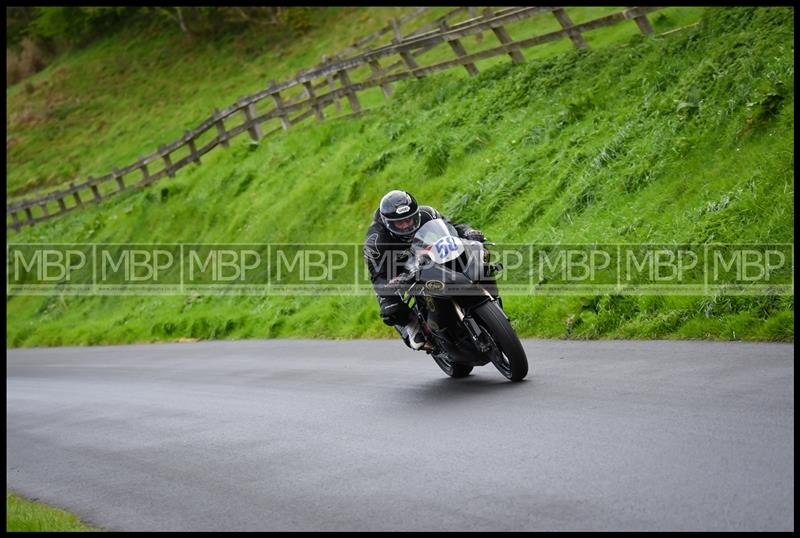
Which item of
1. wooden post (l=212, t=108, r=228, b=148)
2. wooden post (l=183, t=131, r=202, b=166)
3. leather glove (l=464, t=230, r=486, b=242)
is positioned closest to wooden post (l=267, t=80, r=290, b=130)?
wooden post (l=212, t=108, r=228, b=148)

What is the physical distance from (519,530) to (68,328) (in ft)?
73.5

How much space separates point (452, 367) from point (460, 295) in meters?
1.75

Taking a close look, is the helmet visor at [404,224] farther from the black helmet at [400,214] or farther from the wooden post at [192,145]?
the wooden post at [192,145]

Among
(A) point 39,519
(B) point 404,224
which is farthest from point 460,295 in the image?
(A) point 39,519

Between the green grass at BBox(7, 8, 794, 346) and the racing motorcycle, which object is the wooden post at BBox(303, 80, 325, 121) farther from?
the racing motorcycle

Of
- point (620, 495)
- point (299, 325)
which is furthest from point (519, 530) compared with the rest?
point (299, 325)

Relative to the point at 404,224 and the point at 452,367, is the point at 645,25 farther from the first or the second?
the point at 404,224

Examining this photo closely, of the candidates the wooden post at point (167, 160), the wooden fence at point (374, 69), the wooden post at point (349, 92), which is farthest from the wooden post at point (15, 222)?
the wooden post at point (349, 92)

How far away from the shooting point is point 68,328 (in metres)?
25.8

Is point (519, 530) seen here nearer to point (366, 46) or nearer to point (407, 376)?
point (407, 376)

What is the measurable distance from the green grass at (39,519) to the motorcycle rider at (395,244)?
3734 mm

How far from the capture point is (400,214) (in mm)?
9531

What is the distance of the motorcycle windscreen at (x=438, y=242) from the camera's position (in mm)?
9078

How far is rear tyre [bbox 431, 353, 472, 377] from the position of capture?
1053 cm
